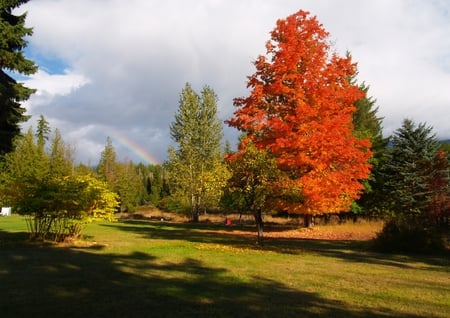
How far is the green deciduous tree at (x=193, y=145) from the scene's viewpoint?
41.8 m

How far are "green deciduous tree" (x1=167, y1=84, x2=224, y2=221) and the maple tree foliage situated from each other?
19.5 metres

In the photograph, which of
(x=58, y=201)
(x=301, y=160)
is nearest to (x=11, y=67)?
(x=58, y=201)

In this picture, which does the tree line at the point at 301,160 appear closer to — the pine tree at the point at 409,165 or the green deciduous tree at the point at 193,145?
the pine tree at the point at 409,165

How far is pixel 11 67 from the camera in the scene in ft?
59.6

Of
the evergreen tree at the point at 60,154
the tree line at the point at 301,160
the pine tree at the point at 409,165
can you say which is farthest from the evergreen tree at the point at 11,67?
the evergreen tree at the point at 60,154

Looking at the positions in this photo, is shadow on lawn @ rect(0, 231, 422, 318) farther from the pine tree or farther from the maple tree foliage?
the pine tree

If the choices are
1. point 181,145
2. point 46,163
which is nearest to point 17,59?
point 181,145

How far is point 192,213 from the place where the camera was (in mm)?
42625

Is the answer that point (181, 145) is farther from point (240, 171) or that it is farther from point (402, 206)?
point (240, 171)

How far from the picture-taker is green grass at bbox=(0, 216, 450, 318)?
20.3 feet

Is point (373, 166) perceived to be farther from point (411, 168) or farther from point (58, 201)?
point (58, 201)

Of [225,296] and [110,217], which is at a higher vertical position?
[110,217]

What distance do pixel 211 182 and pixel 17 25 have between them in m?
10.7

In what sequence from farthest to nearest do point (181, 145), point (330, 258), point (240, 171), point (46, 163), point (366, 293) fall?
point (46, 163)
point (181, 145)
point (240, 171)
point (330, 258)
point (366, 293)
